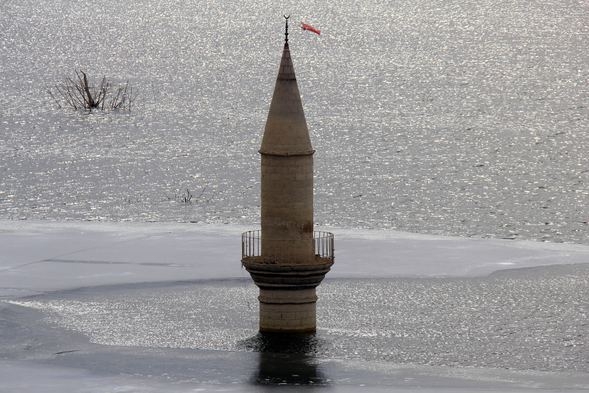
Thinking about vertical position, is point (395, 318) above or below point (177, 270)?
below

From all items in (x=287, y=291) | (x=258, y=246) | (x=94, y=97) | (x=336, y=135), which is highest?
(x=94, y=97)

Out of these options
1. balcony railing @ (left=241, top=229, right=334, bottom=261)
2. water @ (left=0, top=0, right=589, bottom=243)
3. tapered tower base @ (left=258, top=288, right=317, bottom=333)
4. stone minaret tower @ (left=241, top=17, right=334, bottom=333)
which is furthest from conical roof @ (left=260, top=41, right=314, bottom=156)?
water @ (left=0, top=0, right=589, bottom=243)

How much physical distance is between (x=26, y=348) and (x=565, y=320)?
1530 cm

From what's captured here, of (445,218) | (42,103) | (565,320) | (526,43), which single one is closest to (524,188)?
(445,218)

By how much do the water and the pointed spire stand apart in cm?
3115

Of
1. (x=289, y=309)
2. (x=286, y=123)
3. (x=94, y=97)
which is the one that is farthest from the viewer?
(x=94, y=97)

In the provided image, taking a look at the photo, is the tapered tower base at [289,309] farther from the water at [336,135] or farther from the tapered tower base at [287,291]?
the water at [336,135]

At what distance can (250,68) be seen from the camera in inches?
6304

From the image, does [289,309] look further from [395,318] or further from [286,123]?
[286,123]

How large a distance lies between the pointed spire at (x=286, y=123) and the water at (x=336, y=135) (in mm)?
31147

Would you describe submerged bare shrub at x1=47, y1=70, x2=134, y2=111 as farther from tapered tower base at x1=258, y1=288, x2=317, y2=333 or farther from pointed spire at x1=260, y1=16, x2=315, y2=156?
tapered tower base at x1=258, y1=288, x2=317, y2=333

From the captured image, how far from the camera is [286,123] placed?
42344 mm

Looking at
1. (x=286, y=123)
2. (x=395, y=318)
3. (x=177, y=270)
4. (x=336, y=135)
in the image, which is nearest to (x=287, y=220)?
(x=286, y=123)

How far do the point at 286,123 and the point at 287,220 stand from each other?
8.31ft
